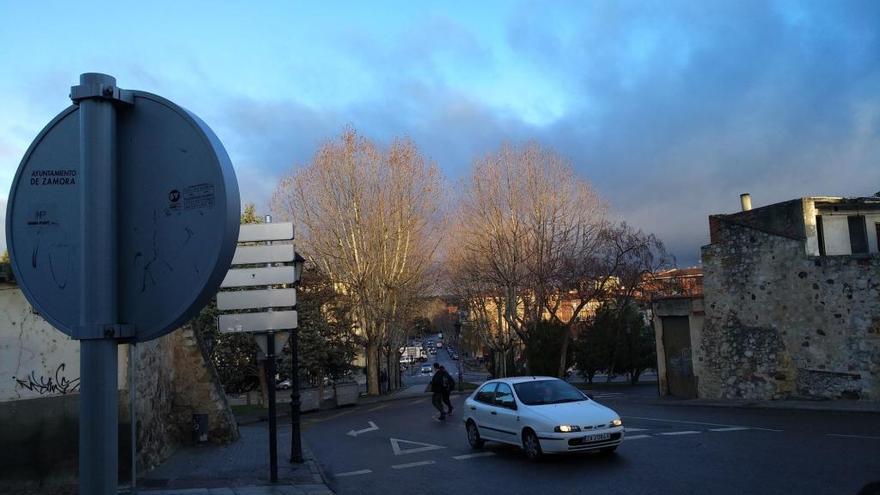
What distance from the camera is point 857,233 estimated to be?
21922 millimetres

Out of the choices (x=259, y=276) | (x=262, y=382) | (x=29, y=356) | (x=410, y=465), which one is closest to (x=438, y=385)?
(x=410, y=465)

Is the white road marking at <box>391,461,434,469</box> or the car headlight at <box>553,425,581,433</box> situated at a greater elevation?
the car headlight at <box>553,425,581,433</box>

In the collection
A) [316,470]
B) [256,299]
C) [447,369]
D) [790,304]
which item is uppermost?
[256,299]

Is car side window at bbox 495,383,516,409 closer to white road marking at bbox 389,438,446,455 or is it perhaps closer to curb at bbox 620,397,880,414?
white road marking at bbox 389,438,446,455

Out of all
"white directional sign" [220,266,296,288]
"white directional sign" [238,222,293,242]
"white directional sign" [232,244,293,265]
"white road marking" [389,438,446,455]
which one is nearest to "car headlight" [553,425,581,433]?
"white road marking" [389,438,446,455]

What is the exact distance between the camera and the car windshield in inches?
505

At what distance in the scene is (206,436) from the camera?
15.2 metres

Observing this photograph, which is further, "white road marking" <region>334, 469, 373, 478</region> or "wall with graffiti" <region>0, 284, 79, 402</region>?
"white road marking" <region>334, 469, 373, 478</region>

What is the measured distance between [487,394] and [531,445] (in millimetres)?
2464

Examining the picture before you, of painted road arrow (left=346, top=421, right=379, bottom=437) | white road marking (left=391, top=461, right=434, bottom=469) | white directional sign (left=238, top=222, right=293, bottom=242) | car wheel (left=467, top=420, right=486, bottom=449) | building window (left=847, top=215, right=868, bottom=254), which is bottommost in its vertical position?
painted road arrow (left=346, top=421, right=379, bottom=437)

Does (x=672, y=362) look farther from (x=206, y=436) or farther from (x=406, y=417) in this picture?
(x=206, y=436)

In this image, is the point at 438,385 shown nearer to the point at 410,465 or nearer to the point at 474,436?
the point at 474,436

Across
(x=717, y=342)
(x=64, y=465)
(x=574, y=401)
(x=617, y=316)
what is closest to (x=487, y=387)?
(x=574, y=401)

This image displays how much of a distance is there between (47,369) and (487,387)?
835 centimetres
